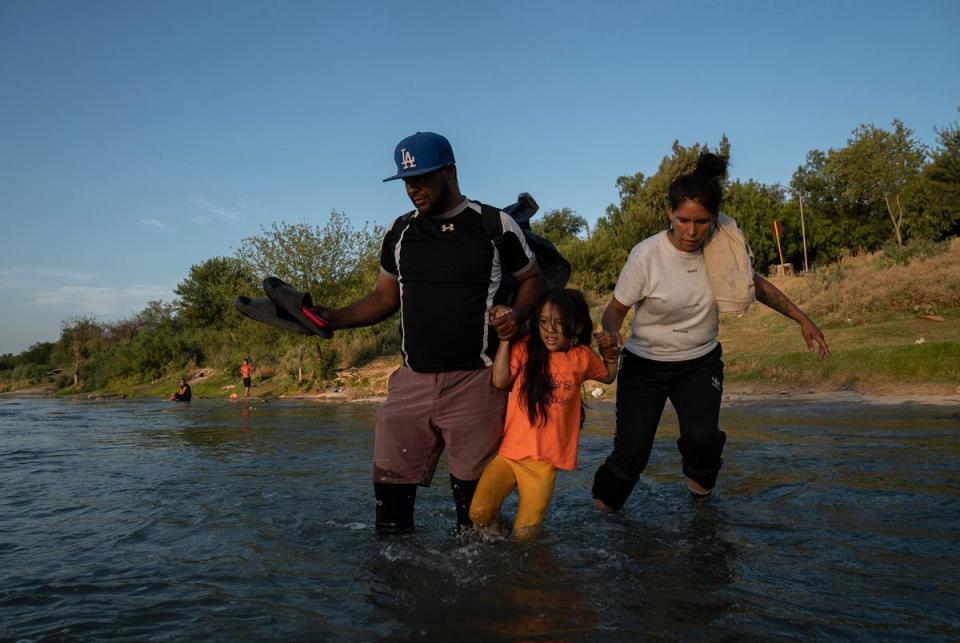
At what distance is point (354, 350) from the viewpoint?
2925cm

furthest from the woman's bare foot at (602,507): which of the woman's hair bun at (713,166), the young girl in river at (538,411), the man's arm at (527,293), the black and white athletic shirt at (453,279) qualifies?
the woman's hair bun at (713,166)

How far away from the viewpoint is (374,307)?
4.48 meters

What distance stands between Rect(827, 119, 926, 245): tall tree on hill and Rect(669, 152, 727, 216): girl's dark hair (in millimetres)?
40590

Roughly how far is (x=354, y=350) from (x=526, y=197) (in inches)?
994

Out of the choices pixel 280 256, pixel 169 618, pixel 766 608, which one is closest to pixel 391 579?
pixel 169 618

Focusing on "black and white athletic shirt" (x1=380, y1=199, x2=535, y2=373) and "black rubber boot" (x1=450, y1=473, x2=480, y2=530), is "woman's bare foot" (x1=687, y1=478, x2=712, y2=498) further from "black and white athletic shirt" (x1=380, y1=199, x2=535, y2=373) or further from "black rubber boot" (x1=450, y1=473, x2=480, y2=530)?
"black and white athletic shirt" (x1=380, y1=199, x2=535, y2=373)

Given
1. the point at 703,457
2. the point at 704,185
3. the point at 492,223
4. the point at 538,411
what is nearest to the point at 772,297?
the point at 704,185

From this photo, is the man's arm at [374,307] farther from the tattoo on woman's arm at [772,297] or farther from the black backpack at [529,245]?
the tattoo on woman's arm at [772,297]

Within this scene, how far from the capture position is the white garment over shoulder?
461 centimetres

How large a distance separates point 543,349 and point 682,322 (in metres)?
1.03

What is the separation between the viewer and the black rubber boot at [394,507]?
430 cm

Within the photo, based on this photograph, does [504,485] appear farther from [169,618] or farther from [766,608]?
[169,618]

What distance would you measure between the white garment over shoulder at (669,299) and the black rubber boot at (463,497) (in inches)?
57.1

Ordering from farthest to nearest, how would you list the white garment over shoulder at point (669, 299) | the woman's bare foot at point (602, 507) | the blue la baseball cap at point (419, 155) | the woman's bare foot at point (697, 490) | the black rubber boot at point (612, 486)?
the woman's bare foot at point (697, 490), the woman's bare foot at point (602, 507), the black rubber boot at point (612, 486), the white garment over shoulder at point (669, 299), the blue la baseball cap at point (419, 155)
